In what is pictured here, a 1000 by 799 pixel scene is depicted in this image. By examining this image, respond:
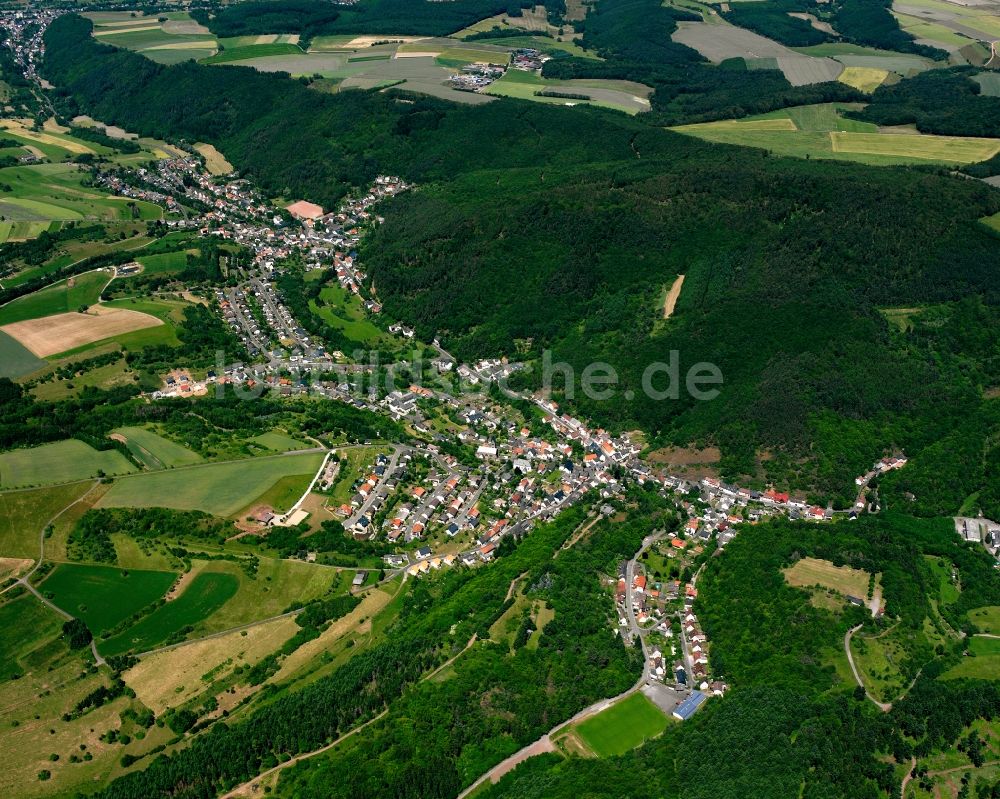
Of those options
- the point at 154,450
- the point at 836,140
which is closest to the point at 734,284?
the point at 836,140

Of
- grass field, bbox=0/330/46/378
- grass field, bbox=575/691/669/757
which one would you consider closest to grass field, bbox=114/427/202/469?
grass field, bbox=0/330/46/378

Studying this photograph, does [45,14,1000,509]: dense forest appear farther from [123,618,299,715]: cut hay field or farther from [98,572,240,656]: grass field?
[123,618,299,715]: cut hay field

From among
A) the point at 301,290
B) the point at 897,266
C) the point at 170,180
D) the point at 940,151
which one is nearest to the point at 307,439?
the point at 301,290

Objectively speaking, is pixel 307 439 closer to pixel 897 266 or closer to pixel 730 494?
pixel 730 494

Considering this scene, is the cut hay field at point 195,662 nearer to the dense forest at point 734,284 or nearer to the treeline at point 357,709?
the treeline at point 357,709

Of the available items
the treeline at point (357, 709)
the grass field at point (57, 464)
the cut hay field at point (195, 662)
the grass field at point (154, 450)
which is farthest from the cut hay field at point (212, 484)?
the treeline at point (357, 709)
